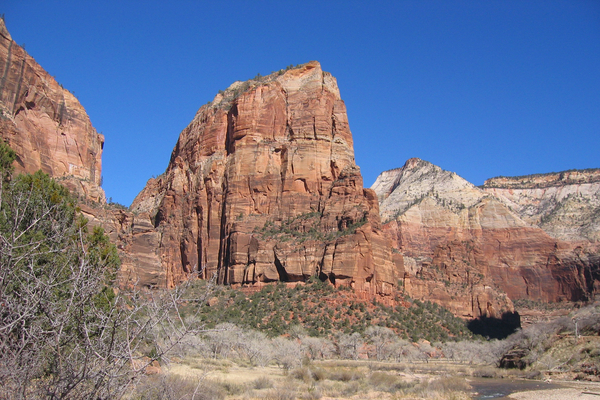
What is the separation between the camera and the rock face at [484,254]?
98.8 meters

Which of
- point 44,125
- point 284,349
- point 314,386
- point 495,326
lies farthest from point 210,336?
point 495,326

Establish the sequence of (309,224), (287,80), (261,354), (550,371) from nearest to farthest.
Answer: (550,371) → (261,354) → (309,224) → (287,80)

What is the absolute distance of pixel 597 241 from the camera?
11806 cm

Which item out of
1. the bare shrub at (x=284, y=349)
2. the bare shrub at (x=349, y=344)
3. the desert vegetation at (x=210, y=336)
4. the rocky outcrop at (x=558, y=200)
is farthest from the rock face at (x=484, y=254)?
the bare shrub at (x=284, y=349)

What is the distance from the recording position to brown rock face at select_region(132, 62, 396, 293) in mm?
70500

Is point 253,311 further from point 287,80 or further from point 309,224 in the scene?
point 287,80

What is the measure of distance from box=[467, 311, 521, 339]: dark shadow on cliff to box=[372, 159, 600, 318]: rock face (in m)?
1.50

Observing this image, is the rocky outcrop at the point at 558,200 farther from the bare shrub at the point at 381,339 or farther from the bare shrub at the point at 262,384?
the bare shrub at the point at 262,384

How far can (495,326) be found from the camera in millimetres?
92125

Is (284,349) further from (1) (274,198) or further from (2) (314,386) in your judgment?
(1) (274,198)

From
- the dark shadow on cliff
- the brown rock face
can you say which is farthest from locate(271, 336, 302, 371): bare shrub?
the dark shadow on cliff

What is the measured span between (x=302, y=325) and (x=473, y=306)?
143 ft

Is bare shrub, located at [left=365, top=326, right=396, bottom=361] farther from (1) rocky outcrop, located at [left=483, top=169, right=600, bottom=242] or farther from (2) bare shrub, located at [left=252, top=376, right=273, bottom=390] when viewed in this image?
(1) rocky outcrop, located at [left=483, top=169, right=600, bottom=242]

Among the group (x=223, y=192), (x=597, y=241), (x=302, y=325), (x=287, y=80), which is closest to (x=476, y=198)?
(x=597, y=241)
